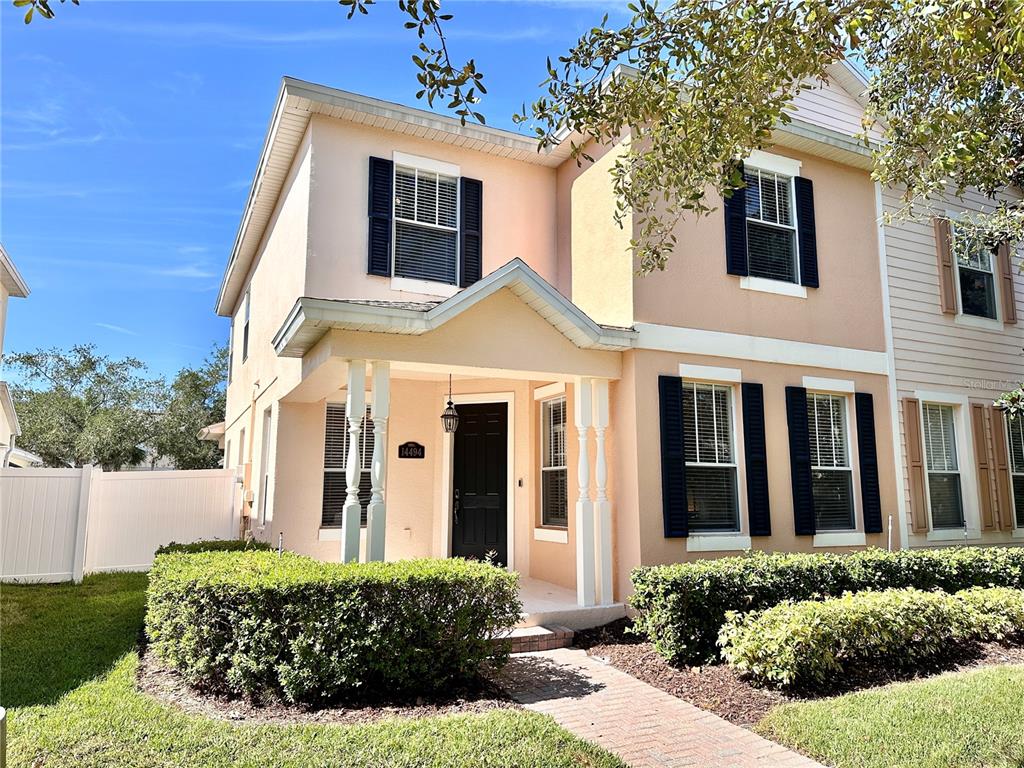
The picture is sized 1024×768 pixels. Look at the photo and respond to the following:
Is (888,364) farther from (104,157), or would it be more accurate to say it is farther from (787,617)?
(104,157)

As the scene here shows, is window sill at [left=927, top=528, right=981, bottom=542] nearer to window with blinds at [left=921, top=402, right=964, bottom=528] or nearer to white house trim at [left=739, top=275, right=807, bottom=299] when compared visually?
window with blinds at [left=921, top=402, right=964, bottom=528]

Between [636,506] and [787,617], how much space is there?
2157 millimetres

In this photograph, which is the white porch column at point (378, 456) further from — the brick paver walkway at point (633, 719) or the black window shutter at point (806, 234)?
the black window shutter at point (806, 234)

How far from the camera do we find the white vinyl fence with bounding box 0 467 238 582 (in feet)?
34.3

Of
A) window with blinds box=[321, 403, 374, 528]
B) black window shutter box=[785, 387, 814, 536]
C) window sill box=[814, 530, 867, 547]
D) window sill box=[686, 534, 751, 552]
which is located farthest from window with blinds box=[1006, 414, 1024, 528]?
window with blinds box=[321, 403, 374, 528]

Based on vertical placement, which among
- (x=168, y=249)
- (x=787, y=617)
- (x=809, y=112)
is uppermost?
(x=168, y=249)

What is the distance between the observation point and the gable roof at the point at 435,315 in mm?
6852

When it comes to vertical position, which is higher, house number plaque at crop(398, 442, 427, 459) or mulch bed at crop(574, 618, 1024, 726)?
house number plaque at crop(398, 442, 427, 459)

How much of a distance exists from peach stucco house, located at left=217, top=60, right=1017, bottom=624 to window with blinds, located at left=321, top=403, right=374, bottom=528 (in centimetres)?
4

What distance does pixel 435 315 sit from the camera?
7.17 meters

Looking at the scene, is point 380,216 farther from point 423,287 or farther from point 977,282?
point 977,282

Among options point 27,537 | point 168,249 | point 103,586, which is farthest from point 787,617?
point 168,249

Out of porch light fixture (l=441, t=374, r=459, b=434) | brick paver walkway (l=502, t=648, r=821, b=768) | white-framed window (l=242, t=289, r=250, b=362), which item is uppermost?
white-framed window (l=242, t=289, r=250, b=362)

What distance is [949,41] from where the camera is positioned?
5191mm
